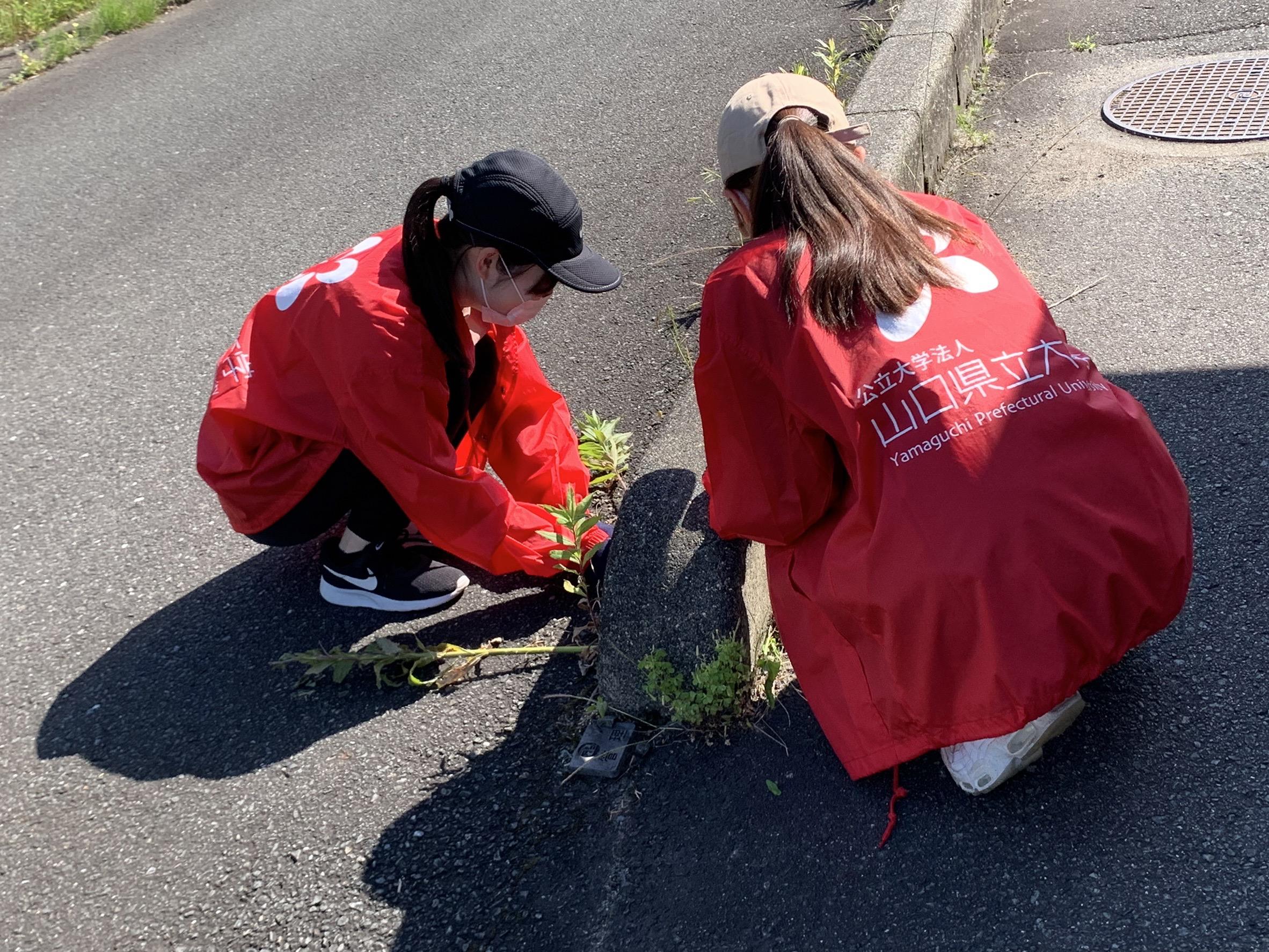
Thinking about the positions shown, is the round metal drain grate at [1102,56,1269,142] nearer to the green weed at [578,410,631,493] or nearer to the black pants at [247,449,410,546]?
the green weed at [578,410,631,493]

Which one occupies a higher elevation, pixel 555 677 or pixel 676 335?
pixel 676 335

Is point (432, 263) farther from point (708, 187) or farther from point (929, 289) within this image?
point (708, 187)

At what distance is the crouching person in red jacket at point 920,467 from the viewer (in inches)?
70.1

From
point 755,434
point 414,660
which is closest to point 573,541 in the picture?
point 414,660

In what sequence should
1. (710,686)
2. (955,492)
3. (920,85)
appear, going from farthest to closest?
(920,85), (710,686), (955,492)

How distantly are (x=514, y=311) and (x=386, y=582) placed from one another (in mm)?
875

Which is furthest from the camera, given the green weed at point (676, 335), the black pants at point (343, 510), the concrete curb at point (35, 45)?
the concrete curb at point (35, 45)

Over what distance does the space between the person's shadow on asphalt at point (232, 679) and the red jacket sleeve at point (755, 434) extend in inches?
34.9

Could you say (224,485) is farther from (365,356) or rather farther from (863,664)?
(863,664)

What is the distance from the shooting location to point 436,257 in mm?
2480

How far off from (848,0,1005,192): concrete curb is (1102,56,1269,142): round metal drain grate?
0.70 metres

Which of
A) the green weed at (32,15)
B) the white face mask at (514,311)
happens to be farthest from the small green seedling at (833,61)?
the green weed at (32,15)

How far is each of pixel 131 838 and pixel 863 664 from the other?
5.70 ft

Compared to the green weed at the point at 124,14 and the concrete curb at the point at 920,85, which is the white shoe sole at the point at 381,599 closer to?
the concrete curb at the point at 920,85
